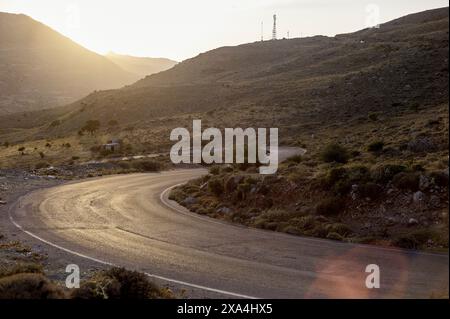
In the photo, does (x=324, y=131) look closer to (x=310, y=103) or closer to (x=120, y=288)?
(x=310, y=103)

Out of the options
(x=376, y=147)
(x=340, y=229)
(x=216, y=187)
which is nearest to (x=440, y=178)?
(x=340, y=229)

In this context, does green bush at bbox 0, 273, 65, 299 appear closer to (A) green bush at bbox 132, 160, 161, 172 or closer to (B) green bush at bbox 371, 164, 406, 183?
(B) green bush at bbox 371, 164, 406, 183

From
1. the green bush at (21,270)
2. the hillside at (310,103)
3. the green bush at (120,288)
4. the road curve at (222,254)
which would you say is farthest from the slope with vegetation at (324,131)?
the green bush at (21,270)

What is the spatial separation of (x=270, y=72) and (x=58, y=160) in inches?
2736

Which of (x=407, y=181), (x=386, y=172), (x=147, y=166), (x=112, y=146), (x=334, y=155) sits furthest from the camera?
(x=112, y=146)

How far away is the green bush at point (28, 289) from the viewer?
8.27 m

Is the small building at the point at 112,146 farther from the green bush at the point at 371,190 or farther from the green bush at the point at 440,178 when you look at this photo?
the green bush at the point at 440,178

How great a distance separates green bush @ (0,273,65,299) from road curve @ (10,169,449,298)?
3.66 metres

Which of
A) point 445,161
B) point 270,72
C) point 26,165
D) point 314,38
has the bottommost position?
point 26,165

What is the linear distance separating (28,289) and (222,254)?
7331 millimetres

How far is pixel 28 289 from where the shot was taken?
8422mm
